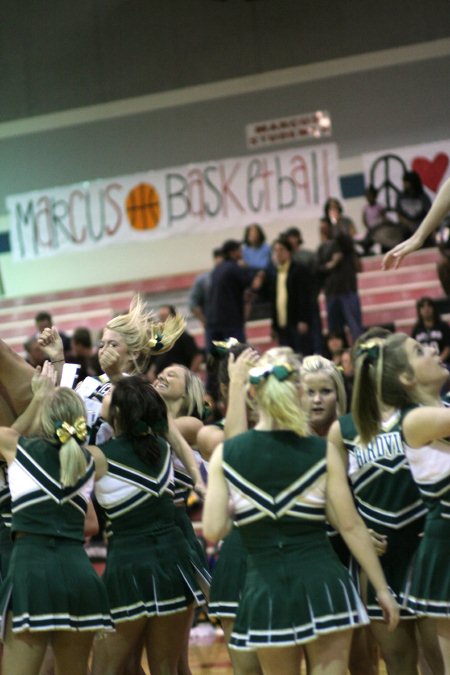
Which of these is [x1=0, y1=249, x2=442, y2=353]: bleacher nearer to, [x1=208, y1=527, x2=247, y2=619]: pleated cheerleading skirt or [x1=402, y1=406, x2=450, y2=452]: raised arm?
[x1=208, y1=527, x2=247, y2=619]: pleated cheerleading skirt

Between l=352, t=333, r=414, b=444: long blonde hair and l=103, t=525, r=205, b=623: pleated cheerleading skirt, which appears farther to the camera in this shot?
l=103, t=525, r=205, b=623: pleated cheerleading skirt

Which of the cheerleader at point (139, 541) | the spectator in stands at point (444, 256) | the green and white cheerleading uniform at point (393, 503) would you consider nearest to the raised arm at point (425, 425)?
the green and white cheerleading uniform at point (393, 503)

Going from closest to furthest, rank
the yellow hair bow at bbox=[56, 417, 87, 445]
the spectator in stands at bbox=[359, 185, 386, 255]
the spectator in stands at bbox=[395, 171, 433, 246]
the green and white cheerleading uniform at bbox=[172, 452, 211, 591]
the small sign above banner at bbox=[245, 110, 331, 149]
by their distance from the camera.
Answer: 1. the yellow hair bow at bbox=[56, 417, 87, 445]
2. the green and white cheerleading uniform at bbox=[172, 452, 211, 591]
3. the spectator in stands at bbox=[395, 171, 433, 246]
4. the spectator in stands at bbox=[359, 185, 386, 255]
5. the small sign above banner at bbox=[245, 110, 331, 149]

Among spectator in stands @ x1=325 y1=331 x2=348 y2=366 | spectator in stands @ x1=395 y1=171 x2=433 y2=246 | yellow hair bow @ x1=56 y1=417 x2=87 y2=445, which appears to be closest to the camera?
yellow hair bow @ x1=56 y1=417 x2=87 y2=445

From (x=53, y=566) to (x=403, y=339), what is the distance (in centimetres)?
161

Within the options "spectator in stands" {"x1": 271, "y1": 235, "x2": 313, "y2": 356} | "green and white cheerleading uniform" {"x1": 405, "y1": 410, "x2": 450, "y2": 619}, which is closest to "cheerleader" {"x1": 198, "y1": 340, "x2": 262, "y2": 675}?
"green and white cheerleading uniform" {"x1": 405, "y1": 410, "x2": 450, "y2": 619}

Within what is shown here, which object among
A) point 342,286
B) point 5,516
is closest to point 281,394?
point 5,516

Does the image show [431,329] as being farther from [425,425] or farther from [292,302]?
[425,425]

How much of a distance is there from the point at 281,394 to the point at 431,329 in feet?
22.8

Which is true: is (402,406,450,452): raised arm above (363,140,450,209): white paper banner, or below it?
below

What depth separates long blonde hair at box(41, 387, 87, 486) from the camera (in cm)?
398

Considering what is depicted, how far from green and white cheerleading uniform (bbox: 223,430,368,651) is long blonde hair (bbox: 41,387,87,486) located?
0.81m

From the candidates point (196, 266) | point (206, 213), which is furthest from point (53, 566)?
point (196, 266)

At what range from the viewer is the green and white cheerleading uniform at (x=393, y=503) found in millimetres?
4121
